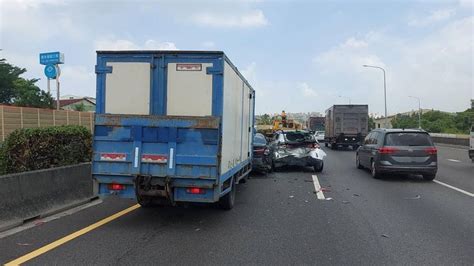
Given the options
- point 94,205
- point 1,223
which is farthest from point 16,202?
point 94,205

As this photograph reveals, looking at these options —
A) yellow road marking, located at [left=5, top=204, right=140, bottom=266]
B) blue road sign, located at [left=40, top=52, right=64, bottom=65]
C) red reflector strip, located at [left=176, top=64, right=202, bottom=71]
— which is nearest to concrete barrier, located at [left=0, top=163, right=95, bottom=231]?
yellow road marking, located at [left=5, top=204, right=140, bottom=266]

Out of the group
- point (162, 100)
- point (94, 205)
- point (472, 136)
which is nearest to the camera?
point (162, 100)

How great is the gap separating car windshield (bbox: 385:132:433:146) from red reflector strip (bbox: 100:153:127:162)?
9.72 metres

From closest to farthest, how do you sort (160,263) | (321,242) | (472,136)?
(160,263), (321,242), (472,136)

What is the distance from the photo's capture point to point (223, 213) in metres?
8.88

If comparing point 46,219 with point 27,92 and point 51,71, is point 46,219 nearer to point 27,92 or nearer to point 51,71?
point 51,71

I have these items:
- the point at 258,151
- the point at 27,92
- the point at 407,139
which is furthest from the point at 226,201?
the point at 27,92

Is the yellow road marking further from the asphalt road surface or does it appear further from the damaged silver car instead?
the damaged silver car

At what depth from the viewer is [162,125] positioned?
7.50m

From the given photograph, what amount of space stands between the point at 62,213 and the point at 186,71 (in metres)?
3.51

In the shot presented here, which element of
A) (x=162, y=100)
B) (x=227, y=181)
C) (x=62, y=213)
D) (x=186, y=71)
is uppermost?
(x=186, y=71)

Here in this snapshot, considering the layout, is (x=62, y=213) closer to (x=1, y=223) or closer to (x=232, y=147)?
(x=1, y=223)

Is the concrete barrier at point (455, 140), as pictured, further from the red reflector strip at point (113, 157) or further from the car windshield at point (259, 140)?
the red reflector strip at point (113, 157)

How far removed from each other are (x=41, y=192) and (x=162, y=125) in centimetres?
266
